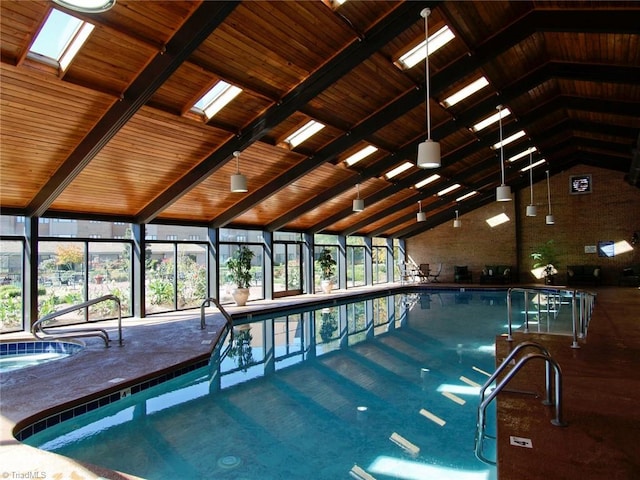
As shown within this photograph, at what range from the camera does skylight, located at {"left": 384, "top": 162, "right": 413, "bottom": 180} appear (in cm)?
1156

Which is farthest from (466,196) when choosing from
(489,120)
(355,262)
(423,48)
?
(423,48)

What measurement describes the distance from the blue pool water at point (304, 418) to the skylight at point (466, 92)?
4.68 m

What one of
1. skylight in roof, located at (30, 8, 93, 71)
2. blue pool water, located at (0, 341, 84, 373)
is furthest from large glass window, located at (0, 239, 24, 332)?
skylight in roof, located at (30, 8, 93, 71)

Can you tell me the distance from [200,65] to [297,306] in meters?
7.85

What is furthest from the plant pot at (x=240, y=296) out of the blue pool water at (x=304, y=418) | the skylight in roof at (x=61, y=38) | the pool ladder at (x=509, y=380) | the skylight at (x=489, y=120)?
the pool ladder at (x=509, y=380)

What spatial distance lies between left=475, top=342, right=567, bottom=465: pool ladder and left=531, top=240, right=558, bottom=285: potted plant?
14.1 meters

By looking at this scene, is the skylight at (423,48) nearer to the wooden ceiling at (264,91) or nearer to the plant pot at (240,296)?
the wooden ceiling at (264,91)

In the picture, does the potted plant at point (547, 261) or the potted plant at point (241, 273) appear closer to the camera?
the potted plant at point (241, 273)

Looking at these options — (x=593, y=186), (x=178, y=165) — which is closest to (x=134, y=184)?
(x=178, y=165)

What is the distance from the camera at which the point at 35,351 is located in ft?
23.4

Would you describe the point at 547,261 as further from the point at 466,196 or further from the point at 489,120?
the point at 489,120

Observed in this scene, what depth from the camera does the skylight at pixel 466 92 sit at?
25.7 ft

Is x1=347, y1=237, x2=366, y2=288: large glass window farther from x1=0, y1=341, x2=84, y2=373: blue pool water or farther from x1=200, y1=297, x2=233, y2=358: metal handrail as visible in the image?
x1=0, y1=341, x2=84, y2=373: blue pool water

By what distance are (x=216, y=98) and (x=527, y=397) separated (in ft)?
18.7
